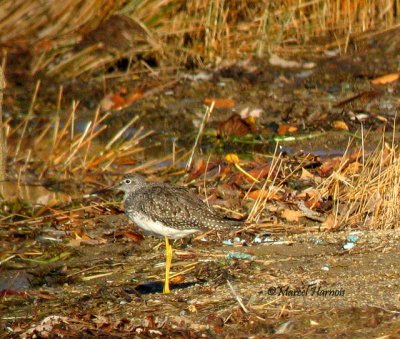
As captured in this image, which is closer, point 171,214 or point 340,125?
point 171,214

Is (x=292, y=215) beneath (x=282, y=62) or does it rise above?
above

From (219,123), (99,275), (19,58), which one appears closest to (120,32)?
(19,58)

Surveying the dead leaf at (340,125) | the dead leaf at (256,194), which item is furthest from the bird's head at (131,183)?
the dead leaf at (340,125)

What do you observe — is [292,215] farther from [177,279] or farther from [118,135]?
[118,135]

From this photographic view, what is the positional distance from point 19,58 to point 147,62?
1576 millimetres

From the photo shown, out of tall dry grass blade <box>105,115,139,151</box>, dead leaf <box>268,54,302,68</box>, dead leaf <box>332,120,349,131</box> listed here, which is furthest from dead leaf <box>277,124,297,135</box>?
dead leaf <box>268,54,302,68</box>

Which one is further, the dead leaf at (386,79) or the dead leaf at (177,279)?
the dead leaf at (386,79)

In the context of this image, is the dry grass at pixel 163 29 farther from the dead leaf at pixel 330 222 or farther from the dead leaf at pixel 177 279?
the dead leaf at pixel 177 279

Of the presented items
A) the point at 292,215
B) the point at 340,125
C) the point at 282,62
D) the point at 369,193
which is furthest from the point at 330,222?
the point at 282,62

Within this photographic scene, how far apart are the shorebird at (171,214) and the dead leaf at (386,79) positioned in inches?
216

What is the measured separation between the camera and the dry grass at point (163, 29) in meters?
13.6

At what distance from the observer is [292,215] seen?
8641mm

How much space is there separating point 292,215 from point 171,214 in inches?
59.6

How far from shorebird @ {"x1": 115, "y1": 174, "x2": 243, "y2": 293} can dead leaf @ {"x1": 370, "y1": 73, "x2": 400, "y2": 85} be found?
548 centimetres
